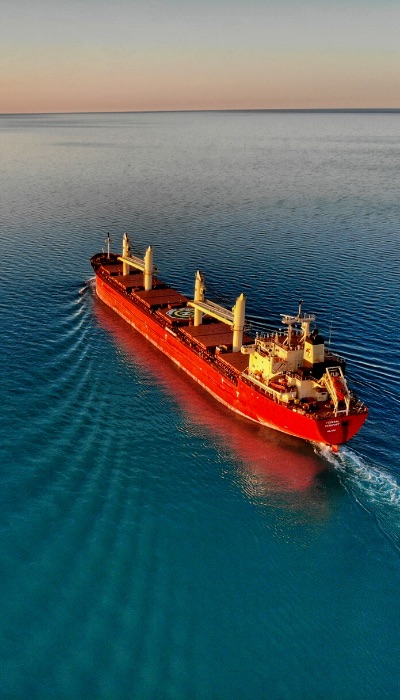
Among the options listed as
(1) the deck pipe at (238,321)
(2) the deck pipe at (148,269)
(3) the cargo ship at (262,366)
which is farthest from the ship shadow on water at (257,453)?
(2) the deck pipe at (148,269)

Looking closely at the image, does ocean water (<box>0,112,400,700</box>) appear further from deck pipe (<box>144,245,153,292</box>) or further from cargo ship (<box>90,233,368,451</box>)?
deck pipe (<box>144,245,153,292</box>)

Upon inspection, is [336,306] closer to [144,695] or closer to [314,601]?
[314,601]

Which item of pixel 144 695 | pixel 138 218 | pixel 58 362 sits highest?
pixel 138 218

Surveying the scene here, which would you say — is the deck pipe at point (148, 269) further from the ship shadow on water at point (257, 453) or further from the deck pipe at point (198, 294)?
the ship shadow on water at point (257, 453)

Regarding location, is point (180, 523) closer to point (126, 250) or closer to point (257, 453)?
point (257, 453)

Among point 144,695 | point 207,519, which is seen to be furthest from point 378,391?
point 144,695

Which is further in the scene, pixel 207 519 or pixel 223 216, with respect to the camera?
pixel 223 216

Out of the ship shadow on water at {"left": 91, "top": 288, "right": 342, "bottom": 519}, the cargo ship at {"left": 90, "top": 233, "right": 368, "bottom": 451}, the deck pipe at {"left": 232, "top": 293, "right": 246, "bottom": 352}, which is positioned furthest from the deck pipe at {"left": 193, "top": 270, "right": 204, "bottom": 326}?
the deck pipe at {"left": 232, "top": 293, "right": 246, "bottom": 352}
